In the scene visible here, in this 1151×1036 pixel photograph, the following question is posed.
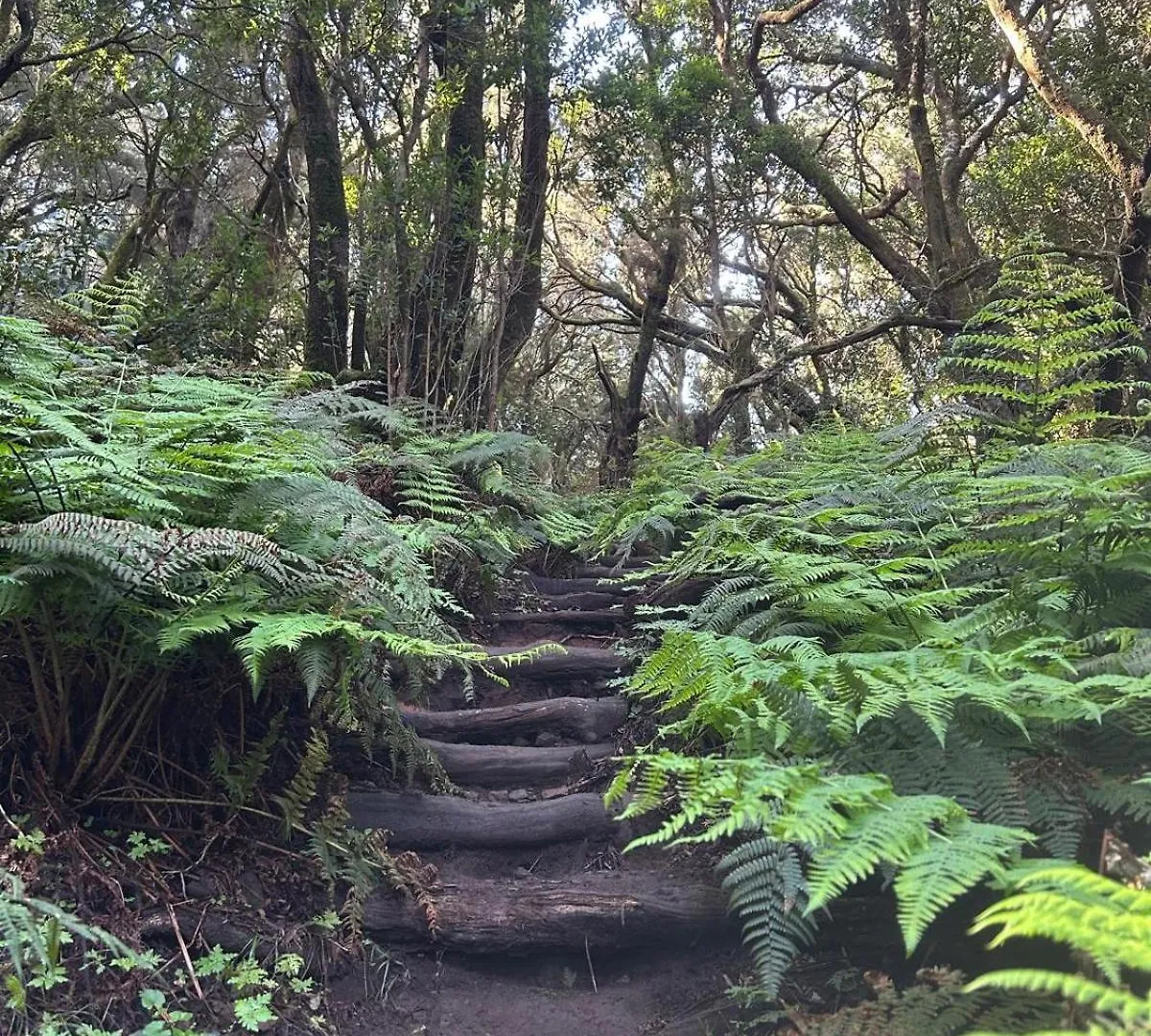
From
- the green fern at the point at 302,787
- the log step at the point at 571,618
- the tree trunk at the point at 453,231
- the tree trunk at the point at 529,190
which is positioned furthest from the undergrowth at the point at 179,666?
the tree trunk at the point at 529,190

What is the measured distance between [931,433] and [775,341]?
28.0 ft

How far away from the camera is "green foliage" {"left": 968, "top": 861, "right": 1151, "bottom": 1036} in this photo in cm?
106

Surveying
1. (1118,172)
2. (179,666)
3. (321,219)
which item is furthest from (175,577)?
(1118,172)

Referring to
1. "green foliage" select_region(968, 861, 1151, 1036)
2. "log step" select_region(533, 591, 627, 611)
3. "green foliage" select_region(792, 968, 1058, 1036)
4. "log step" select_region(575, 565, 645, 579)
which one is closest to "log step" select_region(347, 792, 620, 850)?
"green foliage" select_region(792, 968, 1058, 1036)

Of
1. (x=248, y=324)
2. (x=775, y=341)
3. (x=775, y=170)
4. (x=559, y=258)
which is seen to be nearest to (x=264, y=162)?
(x=248, y=324)

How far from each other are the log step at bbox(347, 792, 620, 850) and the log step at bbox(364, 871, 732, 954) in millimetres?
325

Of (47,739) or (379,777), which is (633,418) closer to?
(379,777)

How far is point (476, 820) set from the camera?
319cm

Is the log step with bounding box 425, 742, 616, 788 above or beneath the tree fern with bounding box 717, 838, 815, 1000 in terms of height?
beneath

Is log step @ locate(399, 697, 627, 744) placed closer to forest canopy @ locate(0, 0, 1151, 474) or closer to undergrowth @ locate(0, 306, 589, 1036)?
undergrowth @ locate(0, 306, 589, 1036)

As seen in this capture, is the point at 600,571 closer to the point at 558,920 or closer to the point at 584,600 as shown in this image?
the point at 584,600

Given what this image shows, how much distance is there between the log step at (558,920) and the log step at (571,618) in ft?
7.78

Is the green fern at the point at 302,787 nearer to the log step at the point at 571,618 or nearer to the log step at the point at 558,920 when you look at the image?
the log step at the point at 558,920

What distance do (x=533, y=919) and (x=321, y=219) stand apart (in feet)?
20.8
